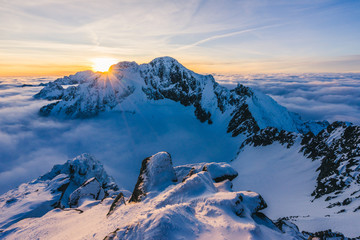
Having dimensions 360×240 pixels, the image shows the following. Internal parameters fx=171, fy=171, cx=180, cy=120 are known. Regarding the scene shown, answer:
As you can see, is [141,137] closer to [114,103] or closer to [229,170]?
[114,103]

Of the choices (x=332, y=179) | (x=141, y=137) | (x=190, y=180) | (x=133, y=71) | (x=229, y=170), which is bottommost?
(x=141, y=137)

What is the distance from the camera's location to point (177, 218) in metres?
10.6

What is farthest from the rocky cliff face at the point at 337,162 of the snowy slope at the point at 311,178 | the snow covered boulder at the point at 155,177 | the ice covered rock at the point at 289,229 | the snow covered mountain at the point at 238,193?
the snow covered boulder at the point at 155,177

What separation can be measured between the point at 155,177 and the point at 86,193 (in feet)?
63.1

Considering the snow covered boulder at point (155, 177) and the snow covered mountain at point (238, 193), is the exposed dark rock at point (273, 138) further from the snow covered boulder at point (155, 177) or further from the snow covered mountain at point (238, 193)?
the snow covered boulder at point (155, 177)

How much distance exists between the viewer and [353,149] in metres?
31.0

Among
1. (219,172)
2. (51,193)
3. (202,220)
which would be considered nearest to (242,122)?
(219,172)

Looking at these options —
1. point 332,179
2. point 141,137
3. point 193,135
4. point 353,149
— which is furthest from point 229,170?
point 141,137

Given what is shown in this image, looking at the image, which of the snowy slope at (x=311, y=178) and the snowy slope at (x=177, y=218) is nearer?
the snowy slope at (x=177, y=218)

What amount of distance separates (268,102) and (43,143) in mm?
191582

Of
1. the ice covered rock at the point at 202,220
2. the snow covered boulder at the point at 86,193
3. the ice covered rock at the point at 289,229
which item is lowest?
the snow covered boulder at the point at 86,193

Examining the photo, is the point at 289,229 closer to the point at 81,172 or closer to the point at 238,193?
the point at 238,193

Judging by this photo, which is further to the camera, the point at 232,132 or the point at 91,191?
the point at 232,132

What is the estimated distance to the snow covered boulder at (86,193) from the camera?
3052cm
